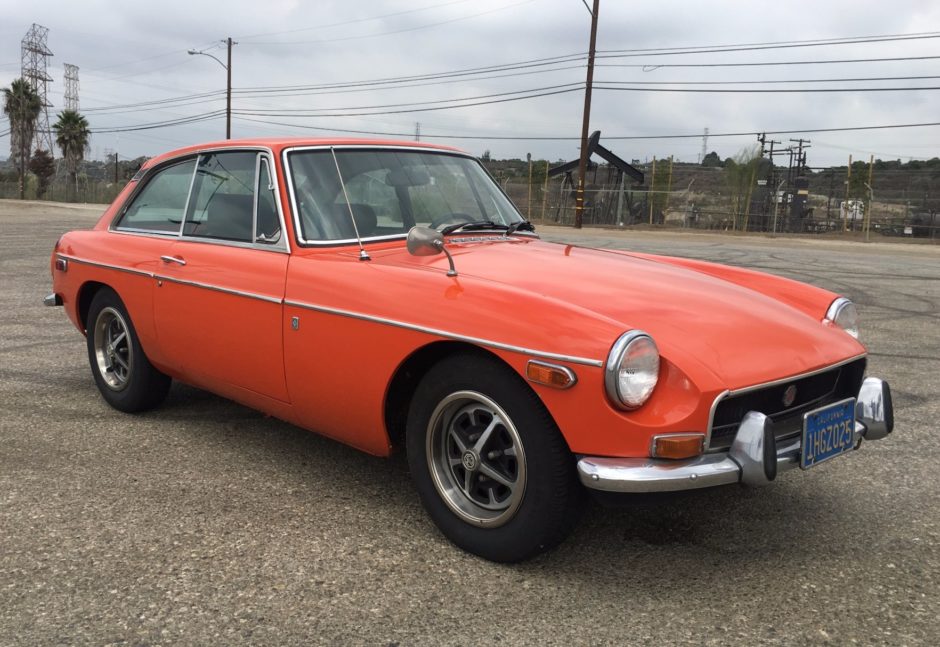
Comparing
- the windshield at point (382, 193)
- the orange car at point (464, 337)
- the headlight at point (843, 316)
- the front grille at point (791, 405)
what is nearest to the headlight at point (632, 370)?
the orange car at point (464, 337)

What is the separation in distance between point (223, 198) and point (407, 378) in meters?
1.54

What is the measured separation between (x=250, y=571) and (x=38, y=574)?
68 cm

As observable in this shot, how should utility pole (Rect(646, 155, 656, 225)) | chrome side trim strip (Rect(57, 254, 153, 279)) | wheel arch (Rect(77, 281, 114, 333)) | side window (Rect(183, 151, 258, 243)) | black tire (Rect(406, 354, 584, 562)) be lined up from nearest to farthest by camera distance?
black tire (Rect(406, 354, 584, 562)) → side window (Rect(183, 151, 258, 243)) → chrome side trim strip (Rect(57, 254, 153, 279)) → wheel arch (Rect(77, 281, 114, 333)) → utility pole (Rect(646, 155, 656, 225))

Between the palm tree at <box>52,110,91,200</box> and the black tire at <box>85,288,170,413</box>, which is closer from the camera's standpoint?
the black tire at <box>85,288,170,413</box>

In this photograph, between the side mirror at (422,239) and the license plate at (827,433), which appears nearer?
the license plate at (827,433)

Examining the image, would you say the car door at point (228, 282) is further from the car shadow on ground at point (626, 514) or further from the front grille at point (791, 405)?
the front grille at point (791, 405)

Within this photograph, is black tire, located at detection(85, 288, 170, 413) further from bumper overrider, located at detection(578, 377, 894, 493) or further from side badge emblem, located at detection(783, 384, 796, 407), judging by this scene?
side badge emblem, located at detection(783, 384, 796, 407)

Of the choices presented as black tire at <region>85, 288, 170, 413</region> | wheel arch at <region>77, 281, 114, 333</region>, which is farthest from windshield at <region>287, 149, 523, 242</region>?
wheel arch at <region>77, 281, 114, 333</region>

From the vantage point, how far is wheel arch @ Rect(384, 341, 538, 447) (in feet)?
9.27

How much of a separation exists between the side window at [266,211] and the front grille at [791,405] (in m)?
2.01

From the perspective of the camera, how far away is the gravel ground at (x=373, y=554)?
2.37 metres

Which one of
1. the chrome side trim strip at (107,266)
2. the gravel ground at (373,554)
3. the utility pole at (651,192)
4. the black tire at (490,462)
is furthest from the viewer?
the utility pole at (651,192)

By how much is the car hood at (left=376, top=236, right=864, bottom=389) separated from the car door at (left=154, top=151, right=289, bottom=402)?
0.57m

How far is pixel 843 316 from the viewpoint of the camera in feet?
11.4
